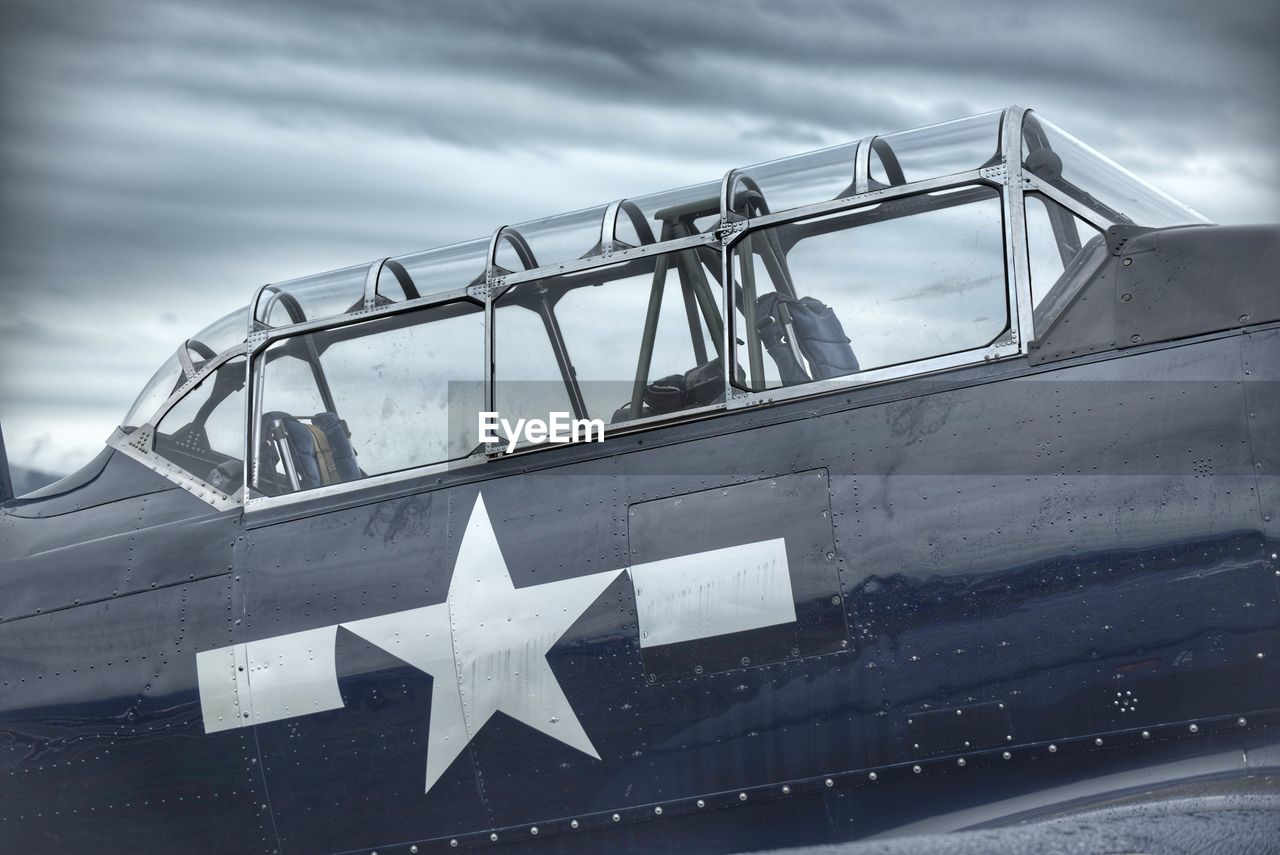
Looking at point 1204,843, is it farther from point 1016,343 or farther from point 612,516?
point 612,516

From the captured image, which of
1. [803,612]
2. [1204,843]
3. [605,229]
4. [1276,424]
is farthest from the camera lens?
[605,229]

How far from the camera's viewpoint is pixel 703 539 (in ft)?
14.7

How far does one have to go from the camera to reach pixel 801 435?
177 inches

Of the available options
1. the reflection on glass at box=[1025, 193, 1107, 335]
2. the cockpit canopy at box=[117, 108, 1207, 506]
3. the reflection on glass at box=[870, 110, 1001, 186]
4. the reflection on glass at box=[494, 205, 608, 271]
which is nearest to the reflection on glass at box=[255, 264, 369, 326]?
the cockpit canopy at box=[117, 108, 1207, 506]

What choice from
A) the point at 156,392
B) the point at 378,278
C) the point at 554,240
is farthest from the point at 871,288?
the point at 156,392

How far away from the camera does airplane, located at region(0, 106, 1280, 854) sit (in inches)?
159

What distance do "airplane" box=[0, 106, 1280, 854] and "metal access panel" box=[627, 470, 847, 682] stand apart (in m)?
0.01

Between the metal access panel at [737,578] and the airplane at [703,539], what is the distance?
0.05 feet

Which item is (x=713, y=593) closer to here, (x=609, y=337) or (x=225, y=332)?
(x=609, y=337)

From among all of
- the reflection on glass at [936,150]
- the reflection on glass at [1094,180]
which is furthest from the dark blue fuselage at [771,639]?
the reflection on glass at [936,150]

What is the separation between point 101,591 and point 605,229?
2.68 m

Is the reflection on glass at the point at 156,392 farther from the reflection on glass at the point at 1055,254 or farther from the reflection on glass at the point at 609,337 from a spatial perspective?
the reflection on glass at the point at 1055,254

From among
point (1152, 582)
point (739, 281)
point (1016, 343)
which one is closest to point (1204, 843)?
point (1152, 582)

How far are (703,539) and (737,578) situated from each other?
19 centimetres
